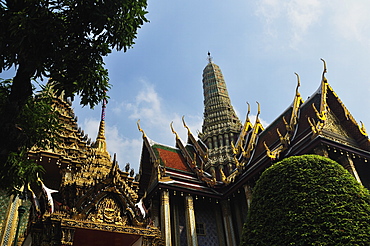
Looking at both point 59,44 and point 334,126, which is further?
point 334,126

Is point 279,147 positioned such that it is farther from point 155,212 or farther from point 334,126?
point 155,212

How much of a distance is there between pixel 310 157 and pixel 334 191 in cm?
131

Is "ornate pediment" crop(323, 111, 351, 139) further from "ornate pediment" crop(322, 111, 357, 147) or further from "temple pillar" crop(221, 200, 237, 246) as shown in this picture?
"temple pillar" crop(221, 200, 237, 246)

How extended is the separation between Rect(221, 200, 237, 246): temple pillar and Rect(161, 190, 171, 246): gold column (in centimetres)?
292

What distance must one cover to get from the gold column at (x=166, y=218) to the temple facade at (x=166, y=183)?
0.04 metres

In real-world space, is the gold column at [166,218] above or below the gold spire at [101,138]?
A: below

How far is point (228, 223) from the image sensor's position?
15219 mm

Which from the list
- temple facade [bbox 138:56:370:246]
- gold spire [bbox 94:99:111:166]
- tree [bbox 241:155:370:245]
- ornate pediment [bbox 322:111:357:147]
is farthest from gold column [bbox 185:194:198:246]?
ornate pediment [bbox 322:111:357:147]

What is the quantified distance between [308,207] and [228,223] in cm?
774

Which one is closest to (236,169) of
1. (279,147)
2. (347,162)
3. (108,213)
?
(279,147)

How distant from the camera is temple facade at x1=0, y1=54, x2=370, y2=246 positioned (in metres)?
9.25

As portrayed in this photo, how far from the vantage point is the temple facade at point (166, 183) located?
9.25 metres

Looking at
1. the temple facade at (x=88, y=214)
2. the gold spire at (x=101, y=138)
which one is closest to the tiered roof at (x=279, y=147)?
the gold spire at (x=101, y=138)

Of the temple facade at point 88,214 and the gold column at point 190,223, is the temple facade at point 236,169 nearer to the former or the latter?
the gold column at point 190,223
